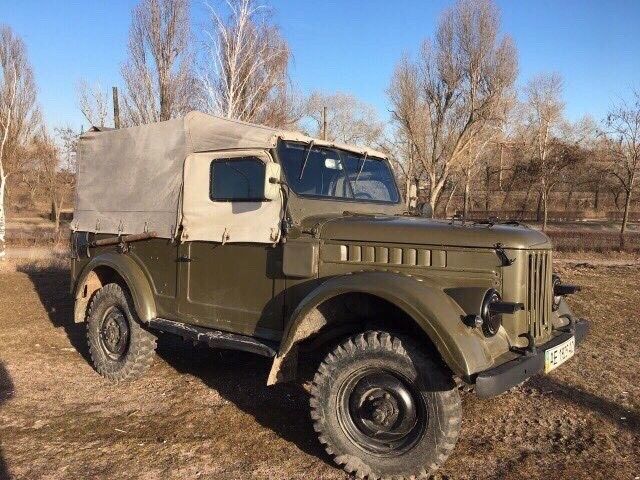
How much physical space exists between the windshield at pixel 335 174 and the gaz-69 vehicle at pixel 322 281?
0.02 metres

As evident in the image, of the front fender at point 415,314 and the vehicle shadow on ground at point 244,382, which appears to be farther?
the vehicle shadow on ground at point 244,382

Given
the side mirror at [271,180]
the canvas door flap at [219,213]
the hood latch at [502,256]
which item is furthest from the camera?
the canvas door flap at [219,213]

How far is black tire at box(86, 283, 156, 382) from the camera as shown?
531 centimetres

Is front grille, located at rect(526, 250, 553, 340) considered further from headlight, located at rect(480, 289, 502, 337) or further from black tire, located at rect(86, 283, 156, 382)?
black tire, located at rect(86, 283, 156, 382)

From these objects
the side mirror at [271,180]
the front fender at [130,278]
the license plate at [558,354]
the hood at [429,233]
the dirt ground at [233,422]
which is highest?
the side mirror at [271,180]

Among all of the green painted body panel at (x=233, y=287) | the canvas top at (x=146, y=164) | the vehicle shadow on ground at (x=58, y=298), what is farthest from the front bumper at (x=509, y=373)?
the vehicle shadow on ground at (x=58, y=298)

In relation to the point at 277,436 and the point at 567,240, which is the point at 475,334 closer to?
the point at 277,436

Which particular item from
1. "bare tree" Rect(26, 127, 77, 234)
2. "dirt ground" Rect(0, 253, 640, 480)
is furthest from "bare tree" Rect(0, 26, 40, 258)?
"dirt ground" Rect(0, 253, 640, 480)

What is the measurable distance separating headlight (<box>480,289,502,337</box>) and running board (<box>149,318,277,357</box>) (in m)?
1.45

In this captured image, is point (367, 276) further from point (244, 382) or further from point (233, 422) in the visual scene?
point (244, 382)

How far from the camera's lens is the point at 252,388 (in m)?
5.18

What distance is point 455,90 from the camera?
2334 centimetres

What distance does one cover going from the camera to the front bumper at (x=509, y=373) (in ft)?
10.2

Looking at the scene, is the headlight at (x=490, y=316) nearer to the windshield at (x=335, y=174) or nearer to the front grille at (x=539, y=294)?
the front grille at (x=539, y=294)
